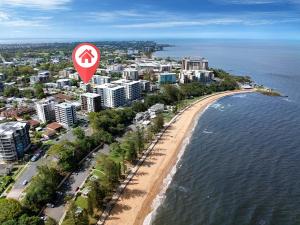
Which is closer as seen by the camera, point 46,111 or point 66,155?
point 66,155

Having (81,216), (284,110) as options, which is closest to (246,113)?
(284,110)

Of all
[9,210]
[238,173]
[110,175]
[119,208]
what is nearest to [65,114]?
[110,175]

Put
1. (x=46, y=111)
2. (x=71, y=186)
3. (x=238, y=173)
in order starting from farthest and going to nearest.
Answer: (x=46, y=111) < (x=238, y=173) < (x=71, y=186)

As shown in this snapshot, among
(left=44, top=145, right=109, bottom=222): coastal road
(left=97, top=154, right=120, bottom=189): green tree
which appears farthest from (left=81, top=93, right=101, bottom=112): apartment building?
(left=97, top=154, right=120, bottom=189): green tree

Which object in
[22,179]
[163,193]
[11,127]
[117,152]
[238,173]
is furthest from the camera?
[117,152]

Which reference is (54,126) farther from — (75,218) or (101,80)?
(101,80)

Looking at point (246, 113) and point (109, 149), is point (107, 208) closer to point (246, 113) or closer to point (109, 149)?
point (109, 149)

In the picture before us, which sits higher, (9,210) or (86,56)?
(86,56)

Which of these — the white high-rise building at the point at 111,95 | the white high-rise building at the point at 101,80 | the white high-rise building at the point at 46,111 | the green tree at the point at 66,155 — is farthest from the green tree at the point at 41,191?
the white high-rise building at the point at 101,80

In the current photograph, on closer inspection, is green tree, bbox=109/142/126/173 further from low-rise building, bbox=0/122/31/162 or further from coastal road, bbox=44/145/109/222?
low-rise building, bbox=0/122/31/162
